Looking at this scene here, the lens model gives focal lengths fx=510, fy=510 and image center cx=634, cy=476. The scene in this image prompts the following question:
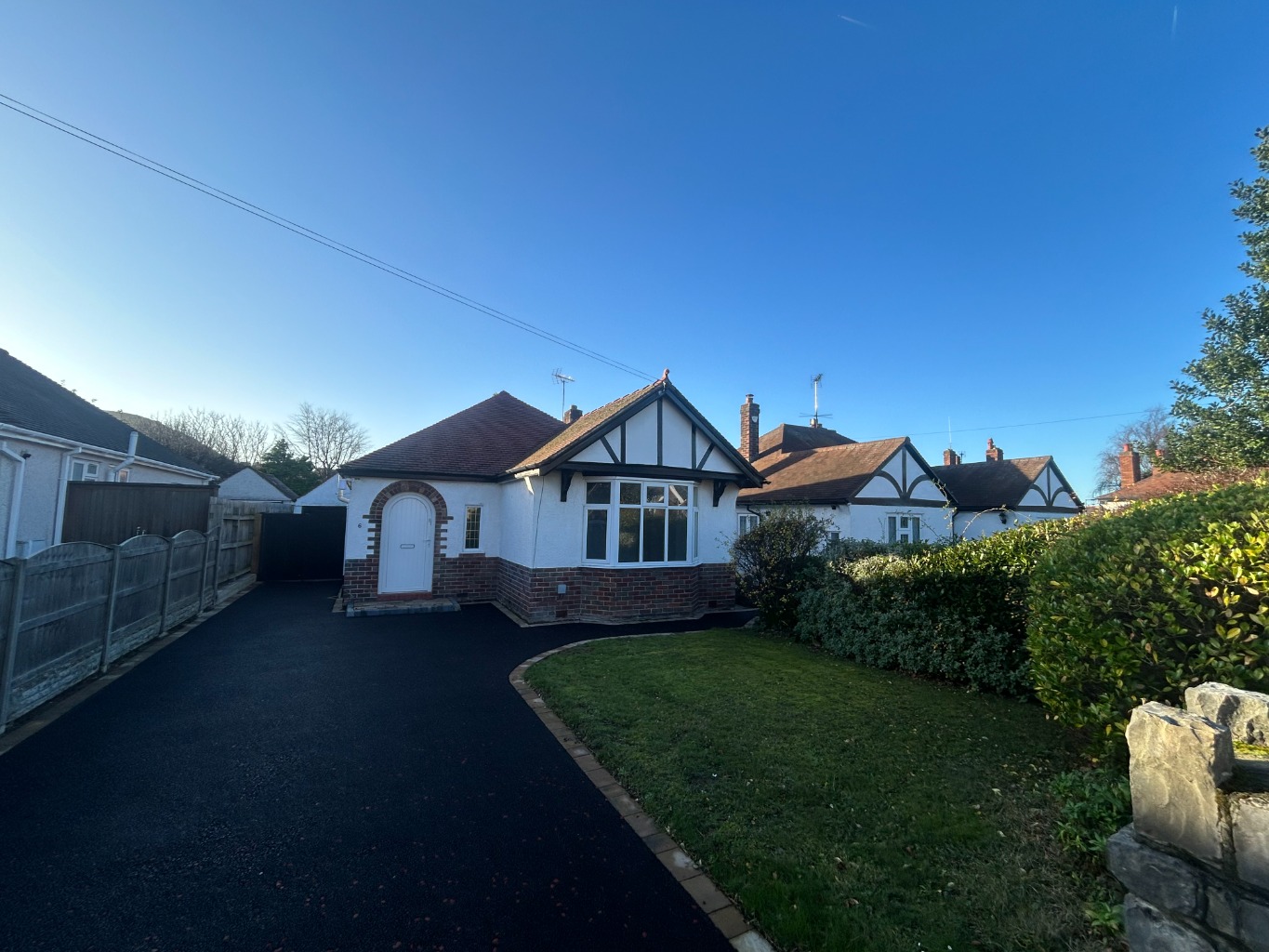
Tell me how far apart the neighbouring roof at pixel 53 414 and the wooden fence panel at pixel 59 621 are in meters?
7.08

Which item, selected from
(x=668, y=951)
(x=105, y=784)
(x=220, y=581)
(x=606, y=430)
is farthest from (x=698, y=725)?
(x=220, y=581)

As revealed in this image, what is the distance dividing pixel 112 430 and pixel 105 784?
1671cm

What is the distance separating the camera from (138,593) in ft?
24.3

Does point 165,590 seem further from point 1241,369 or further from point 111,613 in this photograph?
point 1241,369

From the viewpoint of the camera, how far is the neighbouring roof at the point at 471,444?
1177 centimetres

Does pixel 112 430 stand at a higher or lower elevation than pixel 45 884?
higher

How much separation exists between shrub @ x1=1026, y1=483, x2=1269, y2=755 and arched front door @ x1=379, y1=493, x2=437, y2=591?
11.5 m

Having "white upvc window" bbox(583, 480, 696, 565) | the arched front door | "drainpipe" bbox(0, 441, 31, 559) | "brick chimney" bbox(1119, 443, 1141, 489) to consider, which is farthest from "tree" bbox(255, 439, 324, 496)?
"brick chimney" bbox(1119, 443, 1141, 489)

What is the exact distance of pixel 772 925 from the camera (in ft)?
8.43

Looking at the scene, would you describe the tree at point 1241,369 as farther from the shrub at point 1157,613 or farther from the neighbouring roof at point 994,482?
the shrub at point 1157,613

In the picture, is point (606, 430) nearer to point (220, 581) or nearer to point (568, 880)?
point (568, 880)

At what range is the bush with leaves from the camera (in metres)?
9.46

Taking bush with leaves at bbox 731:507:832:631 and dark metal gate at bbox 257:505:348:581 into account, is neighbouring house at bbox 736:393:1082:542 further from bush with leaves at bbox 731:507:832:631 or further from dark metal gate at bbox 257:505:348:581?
dark metal gate at bbox 257:505:348:581

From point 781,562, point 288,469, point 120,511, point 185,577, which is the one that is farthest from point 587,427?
point 288,469
